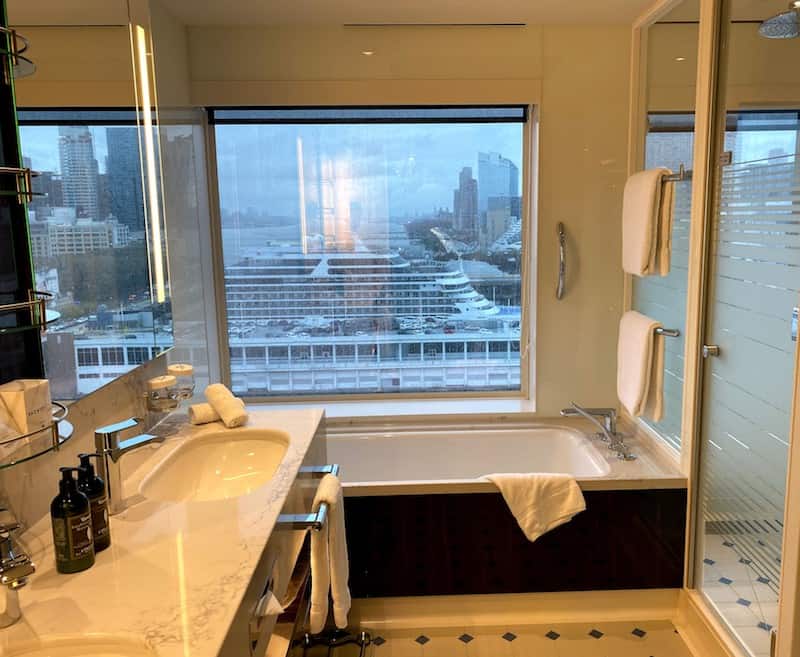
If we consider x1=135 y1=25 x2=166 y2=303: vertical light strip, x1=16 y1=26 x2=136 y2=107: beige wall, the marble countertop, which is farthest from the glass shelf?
x1=135 y1=25 x2=166 y2=303: vertical light strip

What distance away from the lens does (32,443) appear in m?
1.15

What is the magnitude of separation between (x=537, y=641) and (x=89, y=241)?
205 centimetres

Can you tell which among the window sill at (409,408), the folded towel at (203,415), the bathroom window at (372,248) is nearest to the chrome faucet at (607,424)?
the window sill at (409,408)

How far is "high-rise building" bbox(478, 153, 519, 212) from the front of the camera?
3205mm

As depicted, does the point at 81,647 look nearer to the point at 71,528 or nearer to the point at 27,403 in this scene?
the point at 71,528

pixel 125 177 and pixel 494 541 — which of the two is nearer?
pixel 125 177

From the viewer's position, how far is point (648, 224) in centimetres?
246

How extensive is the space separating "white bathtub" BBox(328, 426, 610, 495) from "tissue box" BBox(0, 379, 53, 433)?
1888mm

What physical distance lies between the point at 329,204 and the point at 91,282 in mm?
1752

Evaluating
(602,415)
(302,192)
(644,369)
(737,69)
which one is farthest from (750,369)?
(302,192)

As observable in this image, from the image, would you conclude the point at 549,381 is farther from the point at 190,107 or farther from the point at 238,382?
the point at 190,107

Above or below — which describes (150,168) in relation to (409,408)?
above

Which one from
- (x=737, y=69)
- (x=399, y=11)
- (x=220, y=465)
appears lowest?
(x=220, y=465)

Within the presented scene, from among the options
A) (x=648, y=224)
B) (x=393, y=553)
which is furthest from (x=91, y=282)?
(x=648, y=224)
